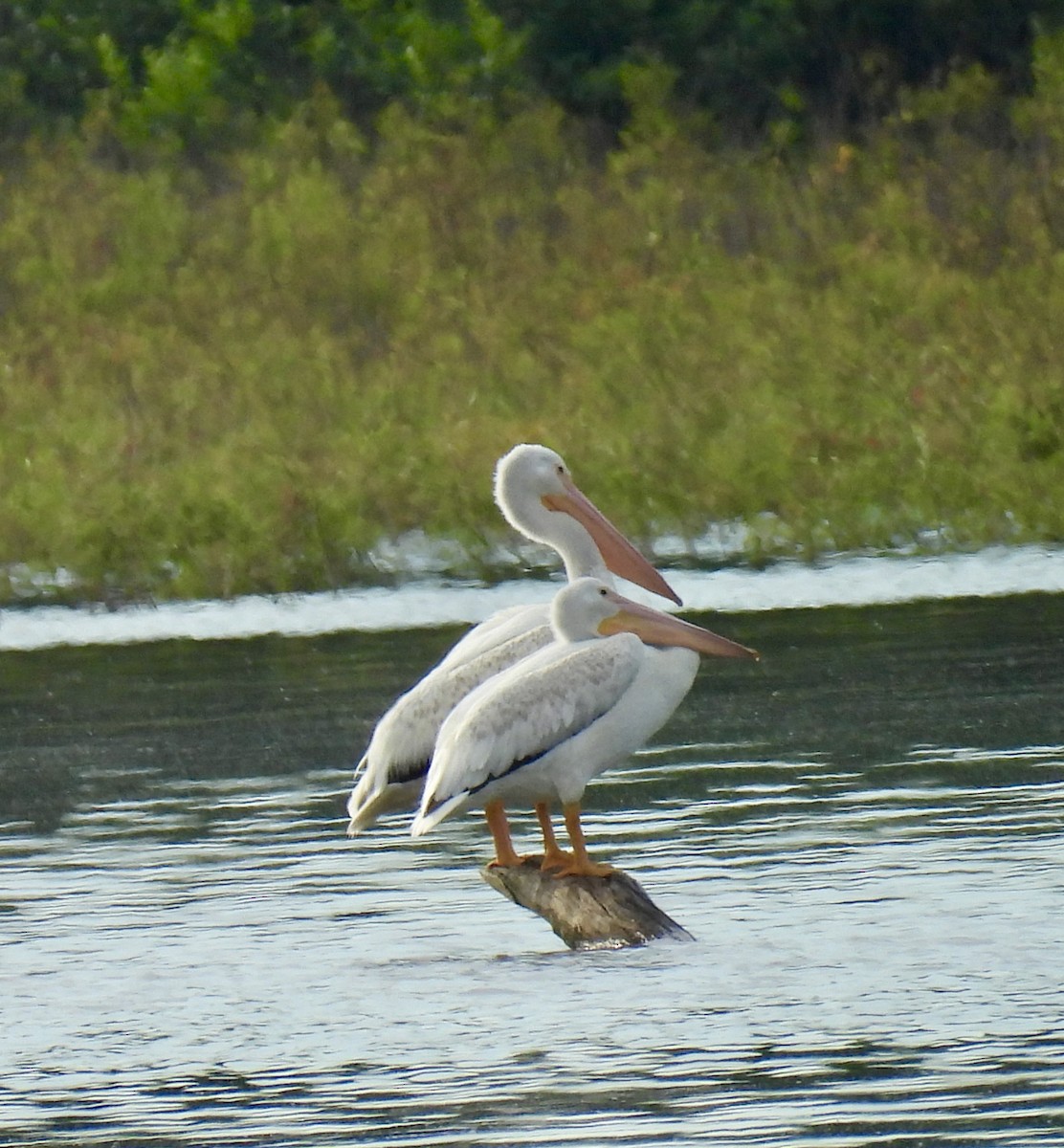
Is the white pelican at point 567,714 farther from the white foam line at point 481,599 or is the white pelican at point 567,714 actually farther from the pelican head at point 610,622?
the white foam line at point 481,599

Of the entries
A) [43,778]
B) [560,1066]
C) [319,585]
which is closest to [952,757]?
[43,778]

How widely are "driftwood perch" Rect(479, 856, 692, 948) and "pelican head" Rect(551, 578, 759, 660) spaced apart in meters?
0.61

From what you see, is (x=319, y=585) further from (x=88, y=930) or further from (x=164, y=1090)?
(x=164, y=1090)

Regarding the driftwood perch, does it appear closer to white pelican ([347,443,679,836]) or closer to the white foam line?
white pelican ([347,443,679,836])

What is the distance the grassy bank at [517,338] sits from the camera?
47.3 feet

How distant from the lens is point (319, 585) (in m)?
13.8

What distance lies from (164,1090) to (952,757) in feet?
12.7

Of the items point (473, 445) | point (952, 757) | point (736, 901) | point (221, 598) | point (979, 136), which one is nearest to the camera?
point (736, 901)

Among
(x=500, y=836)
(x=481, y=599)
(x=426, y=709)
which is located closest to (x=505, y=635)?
(x=426, y=709)

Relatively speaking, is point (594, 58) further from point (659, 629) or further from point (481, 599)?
point (659, 629)

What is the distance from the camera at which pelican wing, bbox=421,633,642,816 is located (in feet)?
22.6

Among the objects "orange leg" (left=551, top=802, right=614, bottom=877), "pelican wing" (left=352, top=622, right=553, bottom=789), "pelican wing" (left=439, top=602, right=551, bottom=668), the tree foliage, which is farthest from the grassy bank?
"orange leg" (left=551, top=802, right=614, bottom=877)

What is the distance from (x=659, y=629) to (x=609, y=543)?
56.1 inches

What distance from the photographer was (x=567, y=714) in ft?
22.9
